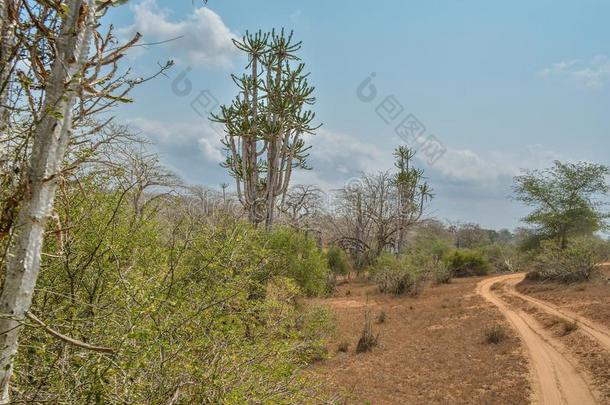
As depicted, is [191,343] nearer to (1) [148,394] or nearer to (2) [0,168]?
(1) [148,394]

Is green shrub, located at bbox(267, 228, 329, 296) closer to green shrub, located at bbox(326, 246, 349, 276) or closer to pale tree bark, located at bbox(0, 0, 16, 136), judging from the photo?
pale tree bark, located at bbox(0, 0, 16, 136)

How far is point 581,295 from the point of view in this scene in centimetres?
1404

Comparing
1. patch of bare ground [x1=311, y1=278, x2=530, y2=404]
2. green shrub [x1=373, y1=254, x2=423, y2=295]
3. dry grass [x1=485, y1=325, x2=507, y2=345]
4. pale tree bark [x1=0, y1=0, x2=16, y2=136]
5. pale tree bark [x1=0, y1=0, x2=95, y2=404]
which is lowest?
patch of bare ground [x1=311, y1=278, x2=530, y2=404]

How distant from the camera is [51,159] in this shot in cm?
178

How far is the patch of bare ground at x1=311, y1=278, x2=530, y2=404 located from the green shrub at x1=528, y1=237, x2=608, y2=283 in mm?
4398

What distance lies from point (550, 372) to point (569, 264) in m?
11.3

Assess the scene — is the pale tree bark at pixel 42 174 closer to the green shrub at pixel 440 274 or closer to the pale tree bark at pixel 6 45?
the pale tree bark at pixel 6 45

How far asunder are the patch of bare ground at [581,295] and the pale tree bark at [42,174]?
41.4 feet

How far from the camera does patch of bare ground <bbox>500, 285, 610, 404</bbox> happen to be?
7340 millimetres

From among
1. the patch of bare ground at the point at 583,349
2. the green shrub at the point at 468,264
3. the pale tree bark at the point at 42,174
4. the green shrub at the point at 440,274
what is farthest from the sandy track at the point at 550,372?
the green shrub at the point at 468,264

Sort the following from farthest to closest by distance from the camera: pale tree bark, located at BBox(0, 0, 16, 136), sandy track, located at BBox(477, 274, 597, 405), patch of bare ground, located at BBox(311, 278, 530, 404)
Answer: patch of bare ground, located at BBox(311, 278, 530, 404) → sandy track, located at BBox(477, 274, 597, 405) → pale tree bark, located at BBox(0, 0, 16, 136)

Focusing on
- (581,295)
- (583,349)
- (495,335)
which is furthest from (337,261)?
(583,349)

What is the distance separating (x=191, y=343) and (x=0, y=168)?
198 cm

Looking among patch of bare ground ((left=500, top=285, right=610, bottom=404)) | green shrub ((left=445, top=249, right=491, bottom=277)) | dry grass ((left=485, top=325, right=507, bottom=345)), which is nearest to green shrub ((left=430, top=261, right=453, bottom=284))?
green shrub ((left=445, top=249, right=491, bottom=277))
